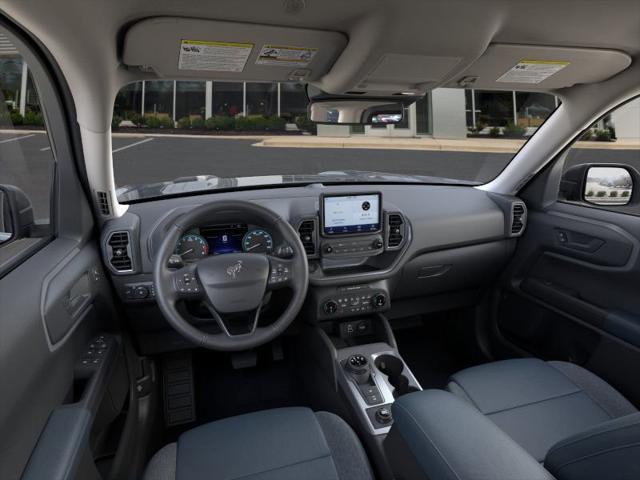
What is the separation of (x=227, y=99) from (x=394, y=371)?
5.93ft

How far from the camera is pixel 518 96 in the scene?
8.85 feet

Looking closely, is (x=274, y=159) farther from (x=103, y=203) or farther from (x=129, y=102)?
(x=103, y=203)

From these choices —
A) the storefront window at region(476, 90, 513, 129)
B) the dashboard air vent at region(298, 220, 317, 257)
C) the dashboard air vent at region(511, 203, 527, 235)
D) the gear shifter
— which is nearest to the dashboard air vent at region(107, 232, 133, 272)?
the dashboard air vent at region(298, 220, 317, 257)

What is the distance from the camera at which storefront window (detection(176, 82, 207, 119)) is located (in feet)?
7.57

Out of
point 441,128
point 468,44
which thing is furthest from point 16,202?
point 441,128

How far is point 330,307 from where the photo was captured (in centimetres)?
252

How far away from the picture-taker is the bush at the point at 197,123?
116 inches

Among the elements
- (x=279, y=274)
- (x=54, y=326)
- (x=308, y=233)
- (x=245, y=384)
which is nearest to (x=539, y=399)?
(x=279, y=274)

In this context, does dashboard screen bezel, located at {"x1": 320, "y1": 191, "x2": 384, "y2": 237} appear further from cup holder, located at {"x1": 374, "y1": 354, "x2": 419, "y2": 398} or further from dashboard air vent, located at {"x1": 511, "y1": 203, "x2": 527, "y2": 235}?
dashboard air vent, located at {"x1": 511, "y1": 203, "x2": 527, "y2": 235}

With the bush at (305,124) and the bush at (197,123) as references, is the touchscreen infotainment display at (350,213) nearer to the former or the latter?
the bush at (305,124)

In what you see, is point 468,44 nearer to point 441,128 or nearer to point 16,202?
point 441,128

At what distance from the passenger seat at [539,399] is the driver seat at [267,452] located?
63 cm

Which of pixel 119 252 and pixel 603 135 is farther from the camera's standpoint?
pixel 603 135

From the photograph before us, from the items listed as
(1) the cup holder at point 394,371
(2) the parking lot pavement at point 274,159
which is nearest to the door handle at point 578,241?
(2) the parking lot pavement at point 274,159
